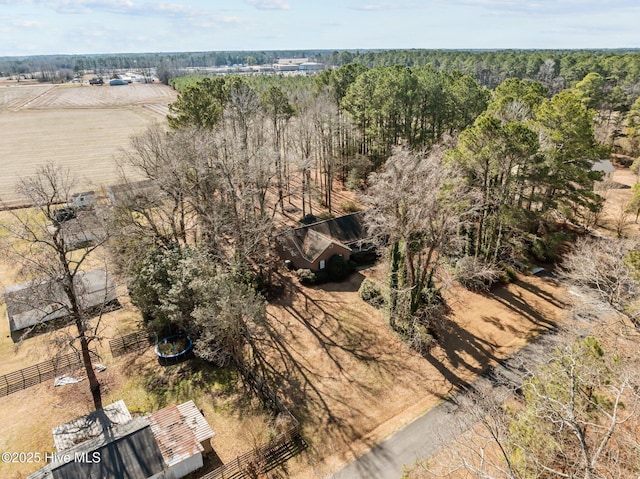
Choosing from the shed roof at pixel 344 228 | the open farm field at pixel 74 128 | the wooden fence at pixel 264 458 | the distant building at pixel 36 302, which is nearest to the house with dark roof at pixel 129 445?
the wooden fence at pixel 264 458

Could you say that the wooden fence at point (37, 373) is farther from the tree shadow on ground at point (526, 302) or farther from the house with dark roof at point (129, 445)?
the tree shadow on ground at point (526, 302)

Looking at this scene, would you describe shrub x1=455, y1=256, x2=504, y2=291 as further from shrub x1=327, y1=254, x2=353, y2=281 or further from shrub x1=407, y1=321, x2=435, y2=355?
shrub x1=327, y1=254, x2=353, y2=281

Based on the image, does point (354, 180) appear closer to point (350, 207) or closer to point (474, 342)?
point (350, 207)

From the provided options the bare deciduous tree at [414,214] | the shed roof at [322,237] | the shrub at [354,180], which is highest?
the bare deciduous tree at [414,214]

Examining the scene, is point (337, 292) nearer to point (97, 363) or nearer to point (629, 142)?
point (97, 363)

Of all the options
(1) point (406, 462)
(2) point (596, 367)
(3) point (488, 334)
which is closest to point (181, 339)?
(1) point (406, 462)

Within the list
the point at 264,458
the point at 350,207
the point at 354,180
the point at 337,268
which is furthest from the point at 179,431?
the point at 354,180
